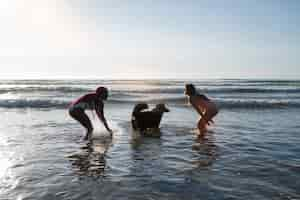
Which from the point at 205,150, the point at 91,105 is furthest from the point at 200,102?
the point at 91,105

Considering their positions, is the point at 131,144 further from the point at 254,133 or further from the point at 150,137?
the point at 254,133

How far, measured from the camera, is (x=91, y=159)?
7.15 m

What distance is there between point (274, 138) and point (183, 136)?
2834 millimetres

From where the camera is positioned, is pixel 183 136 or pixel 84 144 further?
pixel 183 136

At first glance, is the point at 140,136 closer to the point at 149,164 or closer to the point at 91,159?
the point at 91,159

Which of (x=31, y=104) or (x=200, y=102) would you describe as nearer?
(x=200, y=102)

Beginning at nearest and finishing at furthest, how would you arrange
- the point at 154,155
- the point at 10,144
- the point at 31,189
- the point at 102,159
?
the point at 31,189 < the point at 102,159 < the point at 154,155 < the point at 10,144

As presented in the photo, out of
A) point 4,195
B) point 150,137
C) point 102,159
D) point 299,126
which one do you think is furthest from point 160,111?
point 4,195

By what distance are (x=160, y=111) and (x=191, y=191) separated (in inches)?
238

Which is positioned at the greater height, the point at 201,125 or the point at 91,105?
the point at 91,105

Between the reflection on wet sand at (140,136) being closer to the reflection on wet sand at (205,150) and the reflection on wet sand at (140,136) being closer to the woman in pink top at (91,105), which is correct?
the woman in pink top at (91,105)

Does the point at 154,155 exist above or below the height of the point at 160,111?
below

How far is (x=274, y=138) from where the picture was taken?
32.7ft

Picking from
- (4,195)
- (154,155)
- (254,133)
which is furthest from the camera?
(254,133)
